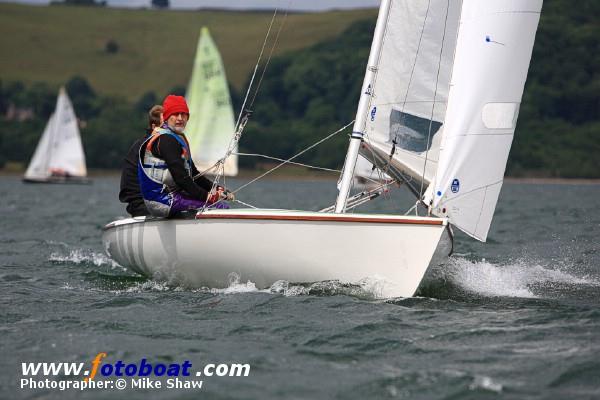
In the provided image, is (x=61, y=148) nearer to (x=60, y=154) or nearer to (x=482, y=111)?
(x=60, y=154)

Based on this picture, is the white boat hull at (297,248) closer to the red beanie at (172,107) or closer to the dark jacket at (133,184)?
the dark jacket at (133,184)

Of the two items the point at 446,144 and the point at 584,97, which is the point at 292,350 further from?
the point at 584,97

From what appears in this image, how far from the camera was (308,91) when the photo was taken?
95.2 metres

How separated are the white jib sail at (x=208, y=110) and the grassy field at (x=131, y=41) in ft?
228

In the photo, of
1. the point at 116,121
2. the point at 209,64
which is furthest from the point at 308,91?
the point at 209,64

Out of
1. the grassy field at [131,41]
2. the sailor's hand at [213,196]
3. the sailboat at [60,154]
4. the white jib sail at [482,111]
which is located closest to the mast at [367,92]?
the white jib sail at [482,111]

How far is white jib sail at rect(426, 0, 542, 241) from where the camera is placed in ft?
28.6

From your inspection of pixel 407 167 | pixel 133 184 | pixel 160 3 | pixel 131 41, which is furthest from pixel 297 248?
pixel 160 3

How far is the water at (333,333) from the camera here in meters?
6.21

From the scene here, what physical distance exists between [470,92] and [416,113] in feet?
2.76

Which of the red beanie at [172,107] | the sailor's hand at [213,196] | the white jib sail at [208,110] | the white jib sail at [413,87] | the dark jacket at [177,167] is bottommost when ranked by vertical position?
the white jib sail at [208,110]

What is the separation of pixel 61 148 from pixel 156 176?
41.3 m

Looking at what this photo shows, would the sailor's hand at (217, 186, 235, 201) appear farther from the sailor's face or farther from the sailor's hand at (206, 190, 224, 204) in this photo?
the sailor's face

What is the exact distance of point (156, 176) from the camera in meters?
9.38
